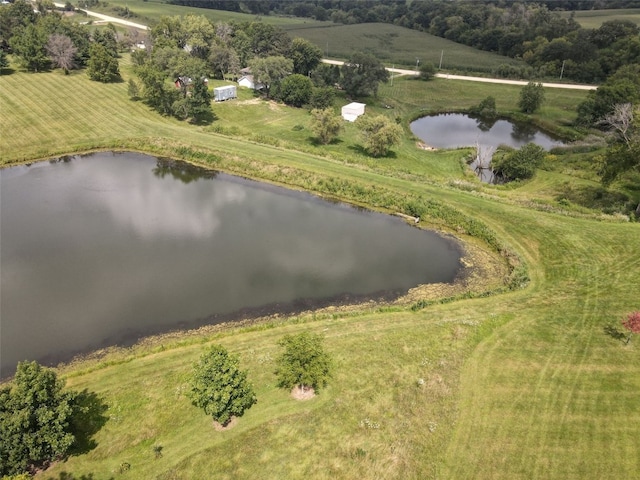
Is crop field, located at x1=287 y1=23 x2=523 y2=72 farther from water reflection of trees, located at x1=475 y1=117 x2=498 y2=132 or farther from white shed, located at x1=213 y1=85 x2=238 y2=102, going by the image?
white shed, located at x1=213 y1=85 x2=238 y2=102

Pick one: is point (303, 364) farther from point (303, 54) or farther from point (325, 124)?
point (303, 54)

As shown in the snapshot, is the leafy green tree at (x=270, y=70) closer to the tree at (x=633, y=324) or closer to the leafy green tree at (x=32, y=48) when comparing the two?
the leafy green tree at (x=32, y=48)

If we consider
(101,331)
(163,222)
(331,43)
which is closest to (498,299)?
(101,331)

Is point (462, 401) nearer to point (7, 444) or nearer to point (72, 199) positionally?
point (7, 444)

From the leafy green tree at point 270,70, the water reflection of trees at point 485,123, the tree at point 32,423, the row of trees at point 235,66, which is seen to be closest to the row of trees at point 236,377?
the tree at point 32,423

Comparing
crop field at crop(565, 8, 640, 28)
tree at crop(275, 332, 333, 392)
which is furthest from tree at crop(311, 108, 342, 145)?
crop field at crop(565, 8, 640, 28)

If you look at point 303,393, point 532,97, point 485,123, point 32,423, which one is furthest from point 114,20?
point 303,393
